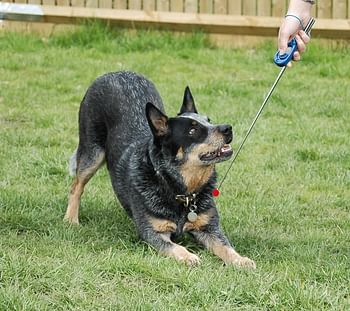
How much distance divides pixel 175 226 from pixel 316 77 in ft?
18.1

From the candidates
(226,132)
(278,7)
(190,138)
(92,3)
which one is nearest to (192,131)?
(190,138)

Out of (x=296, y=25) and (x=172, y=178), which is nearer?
(x=296, y=25)

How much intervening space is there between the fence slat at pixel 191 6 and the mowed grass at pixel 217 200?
42 centimetres

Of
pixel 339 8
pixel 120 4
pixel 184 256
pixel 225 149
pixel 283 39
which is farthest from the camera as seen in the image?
pixel 120 4

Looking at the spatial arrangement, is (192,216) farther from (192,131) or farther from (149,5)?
(149,5)

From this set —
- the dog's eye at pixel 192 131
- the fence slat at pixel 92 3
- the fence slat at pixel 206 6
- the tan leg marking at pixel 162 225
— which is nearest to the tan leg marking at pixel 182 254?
the tan leg marking at pixel 162 225

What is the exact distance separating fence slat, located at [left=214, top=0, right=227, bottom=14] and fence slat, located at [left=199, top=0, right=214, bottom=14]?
65mm

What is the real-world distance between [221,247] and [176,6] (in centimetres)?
706

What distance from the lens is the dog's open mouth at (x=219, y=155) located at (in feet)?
16.5

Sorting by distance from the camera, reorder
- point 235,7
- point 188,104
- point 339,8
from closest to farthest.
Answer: point 188,104, point 339,8, point 235,7

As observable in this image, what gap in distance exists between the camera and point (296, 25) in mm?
4648

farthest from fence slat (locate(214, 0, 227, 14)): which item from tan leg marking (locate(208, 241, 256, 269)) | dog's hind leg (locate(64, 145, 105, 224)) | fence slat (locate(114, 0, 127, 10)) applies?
tan leg marking (locate(208, 241, 256, 269))

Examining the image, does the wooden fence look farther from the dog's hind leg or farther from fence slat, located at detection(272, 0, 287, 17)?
the dog's hind leg

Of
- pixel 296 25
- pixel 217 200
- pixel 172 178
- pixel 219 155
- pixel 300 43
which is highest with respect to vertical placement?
pixel 296 25
